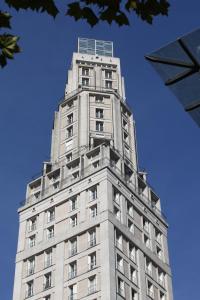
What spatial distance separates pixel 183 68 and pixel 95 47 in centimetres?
9973

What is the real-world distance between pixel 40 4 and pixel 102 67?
286 feet

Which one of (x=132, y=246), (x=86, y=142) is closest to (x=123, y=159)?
(x=86, y=142)

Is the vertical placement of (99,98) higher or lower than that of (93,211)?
higher

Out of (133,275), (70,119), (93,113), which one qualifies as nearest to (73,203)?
(133,275)

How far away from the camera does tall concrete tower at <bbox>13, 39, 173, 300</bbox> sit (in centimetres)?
6412

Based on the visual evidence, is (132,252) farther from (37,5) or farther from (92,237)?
(37,5)

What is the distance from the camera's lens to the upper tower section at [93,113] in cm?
8088

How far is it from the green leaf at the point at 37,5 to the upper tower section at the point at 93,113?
68.6m

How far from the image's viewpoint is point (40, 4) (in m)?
8.63

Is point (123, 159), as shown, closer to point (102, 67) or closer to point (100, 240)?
point (100, 240)

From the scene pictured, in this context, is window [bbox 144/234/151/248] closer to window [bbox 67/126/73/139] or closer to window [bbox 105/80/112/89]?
window [bbox 67/126/73/139]

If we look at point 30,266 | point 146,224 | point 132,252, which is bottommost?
point 30,266

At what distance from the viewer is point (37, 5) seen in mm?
8609

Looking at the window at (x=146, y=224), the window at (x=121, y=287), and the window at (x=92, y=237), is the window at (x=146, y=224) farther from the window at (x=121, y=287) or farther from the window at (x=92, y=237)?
the window at (x=121, y=287)
